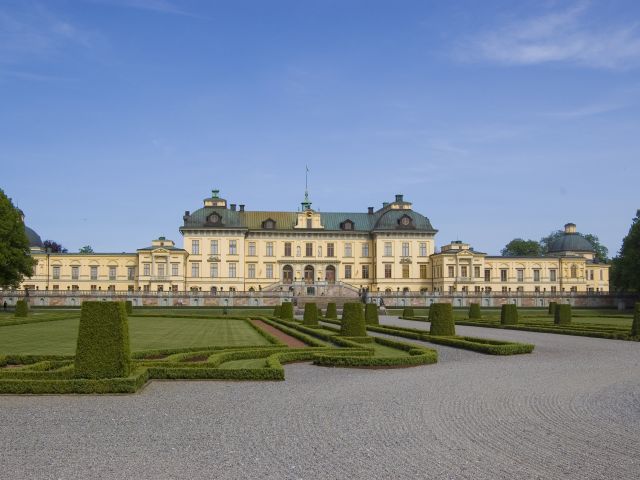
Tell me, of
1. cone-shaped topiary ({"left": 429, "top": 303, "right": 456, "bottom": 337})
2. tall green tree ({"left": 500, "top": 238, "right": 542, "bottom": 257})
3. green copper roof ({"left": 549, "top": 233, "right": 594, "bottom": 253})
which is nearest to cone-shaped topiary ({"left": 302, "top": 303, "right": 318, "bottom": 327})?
cone-shaped topiary ({"left": 429, "top": 303, "right": 456, "bottom": 337})

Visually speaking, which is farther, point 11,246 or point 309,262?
point 309,262

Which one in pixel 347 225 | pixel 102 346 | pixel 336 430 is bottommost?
pixel 336 430

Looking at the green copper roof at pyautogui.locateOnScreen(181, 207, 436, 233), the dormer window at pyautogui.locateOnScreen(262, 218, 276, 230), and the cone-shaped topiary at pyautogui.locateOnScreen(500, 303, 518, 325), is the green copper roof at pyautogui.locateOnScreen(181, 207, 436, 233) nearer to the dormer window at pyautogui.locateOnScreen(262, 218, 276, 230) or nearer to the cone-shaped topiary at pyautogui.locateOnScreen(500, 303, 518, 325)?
the dormer window at pyautogui.locateOnScreen(262, 218, 276, 230)

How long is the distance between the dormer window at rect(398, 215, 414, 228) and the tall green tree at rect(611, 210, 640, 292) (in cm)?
2079

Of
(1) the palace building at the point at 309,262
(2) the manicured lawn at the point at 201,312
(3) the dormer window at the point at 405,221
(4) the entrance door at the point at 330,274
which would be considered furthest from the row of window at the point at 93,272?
(3) the dormer window at the point at 405,221

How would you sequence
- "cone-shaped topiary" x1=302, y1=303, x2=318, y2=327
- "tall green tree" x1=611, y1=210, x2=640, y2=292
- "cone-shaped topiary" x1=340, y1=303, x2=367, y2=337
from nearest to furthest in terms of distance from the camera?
"cone-shaped topiary" x1=340, y1=303, x2=367, y2=337 < "cone-shaped topiary" x1=302, y1=303, x2=318, y2=327 < "tall green tree" x1=611, y1=210, x2=640, y2=292

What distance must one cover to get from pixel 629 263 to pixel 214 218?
39181mm

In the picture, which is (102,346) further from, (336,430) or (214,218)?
(214,218)

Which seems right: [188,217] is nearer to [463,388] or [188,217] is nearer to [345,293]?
[345,293]

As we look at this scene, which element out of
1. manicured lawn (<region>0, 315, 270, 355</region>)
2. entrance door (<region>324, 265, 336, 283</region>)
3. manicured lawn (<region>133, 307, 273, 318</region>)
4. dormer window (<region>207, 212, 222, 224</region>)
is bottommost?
manicured lawn (<region>133, 307, 273, 318</region>)

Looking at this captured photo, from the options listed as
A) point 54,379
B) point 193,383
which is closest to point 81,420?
point 54,379

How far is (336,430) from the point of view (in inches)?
341

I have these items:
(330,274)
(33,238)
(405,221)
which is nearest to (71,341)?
(330,274)

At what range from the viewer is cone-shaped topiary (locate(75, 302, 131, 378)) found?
38.1 ft
